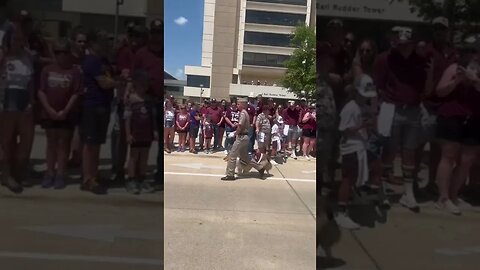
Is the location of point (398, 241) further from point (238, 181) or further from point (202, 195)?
point (238, 181)

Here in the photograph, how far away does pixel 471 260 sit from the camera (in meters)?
3.08

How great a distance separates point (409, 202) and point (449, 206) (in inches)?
8.8

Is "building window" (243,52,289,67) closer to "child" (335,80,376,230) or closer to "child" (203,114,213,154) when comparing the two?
"child" (203,114,213,154)

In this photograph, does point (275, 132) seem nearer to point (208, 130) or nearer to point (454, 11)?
point (208, 130)

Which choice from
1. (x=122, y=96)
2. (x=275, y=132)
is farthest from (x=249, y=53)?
(x=122, y=96)

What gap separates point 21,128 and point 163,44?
90 cm

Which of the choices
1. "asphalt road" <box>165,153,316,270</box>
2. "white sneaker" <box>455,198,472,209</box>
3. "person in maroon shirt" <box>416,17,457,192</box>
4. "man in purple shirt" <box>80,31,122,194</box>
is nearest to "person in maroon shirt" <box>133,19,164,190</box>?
"man in purple shirt" <box>80,31,122,194</box>

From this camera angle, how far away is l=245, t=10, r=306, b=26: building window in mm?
60344

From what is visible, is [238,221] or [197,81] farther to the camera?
[197,81]

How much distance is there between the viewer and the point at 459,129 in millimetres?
2918

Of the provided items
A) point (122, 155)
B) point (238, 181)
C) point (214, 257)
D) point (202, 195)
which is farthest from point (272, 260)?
point (238, 181)

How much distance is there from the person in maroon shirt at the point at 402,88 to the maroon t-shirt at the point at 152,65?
115 centimetres

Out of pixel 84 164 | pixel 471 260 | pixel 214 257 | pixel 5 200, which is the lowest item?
pixel 214 257

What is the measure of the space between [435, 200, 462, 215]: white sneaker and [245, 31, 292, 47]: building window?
58108 millimetres
